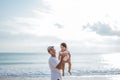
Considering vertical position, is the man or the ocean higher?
the man

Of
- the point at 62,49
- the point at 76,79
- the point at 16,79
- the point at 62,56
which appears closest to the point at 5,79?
the point at 16,79

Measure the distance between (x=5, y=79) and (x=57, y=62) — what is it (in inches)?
659

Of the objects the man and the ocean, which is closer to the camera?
the man

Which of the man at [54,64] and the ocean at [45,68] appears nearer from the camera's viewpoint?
the man at [54,64]

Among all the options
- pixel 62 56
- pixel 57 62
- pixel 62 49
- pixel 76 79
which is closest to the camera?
pixel 62 56

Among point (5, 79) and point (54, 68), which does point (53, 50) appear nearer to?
point (54, 68)

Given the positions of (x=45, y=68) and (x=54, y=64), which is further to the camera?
(x=45, y=68)

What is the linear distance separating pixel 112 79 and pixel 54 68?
1647 centimetres

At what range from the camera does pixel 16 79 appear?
78.4 ft

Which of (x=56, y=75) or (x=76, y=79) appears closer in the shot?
(x=56, y=75)

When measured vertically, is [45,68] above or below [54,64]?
below

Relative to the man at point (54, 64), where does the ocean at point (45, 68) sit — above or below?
below

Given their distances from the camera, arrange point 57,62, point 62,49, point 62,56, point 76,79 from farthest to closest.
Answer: point 76,79 → point 62,49 → point 57,62 → point 62,56

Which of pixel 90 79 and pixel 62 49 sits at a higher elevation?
pixel 62 49
